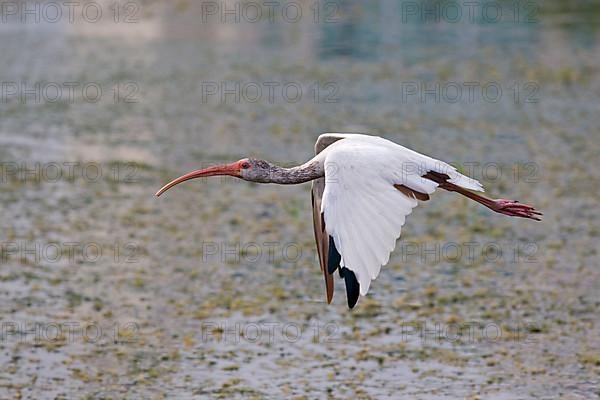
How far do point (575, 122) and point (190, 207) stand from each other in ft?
24.6

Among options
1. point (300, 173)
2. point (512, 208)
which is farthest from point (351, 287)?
point (512, 208)

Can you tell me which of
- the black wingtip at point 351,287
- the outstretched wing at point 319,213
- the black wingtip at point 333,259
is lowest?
the black wingtip at point 351,287

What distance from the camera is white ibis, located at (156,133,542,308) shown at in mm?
6352

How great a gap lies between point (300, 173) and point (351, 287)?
7.00ft

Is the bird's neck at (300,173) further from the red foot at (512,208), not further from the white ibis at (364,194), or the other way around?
the red foot at (512,208)

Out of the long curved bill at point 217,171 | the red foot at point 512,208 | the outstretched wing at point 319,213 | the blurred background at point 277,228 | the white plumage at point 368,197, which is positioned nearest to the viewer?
the white plumage at point 368,197

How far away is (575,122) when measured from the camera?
19.6 metres

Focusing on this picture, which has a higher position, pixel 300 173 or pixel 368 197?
pixel 300 173

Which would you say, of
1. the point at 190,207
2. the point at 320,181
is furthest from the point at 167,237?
the point at 320,181

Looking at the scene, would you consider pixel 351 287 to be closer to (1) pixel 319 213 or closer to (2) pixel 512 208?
(1) pixel 319 213

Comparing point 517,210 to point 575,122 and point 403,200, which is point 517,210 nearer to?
point 403,200

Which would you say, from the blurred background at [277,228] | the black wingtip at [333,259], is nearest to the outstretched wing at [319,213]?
the blurred background at [277,228]

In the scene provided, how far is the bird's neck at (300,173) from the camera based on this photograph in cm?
806

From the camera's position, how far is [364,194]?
6.84m
